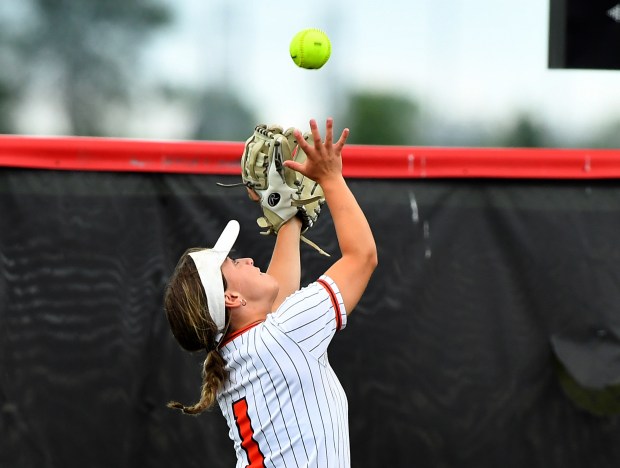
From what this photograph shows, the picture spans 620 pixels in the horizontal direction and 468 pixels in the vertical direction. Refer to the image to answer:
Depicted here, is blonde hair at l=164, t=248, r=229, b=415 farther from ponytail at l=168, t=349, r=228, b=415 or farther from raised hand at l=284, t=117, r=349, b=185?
raised hand at l=284, t=117, r=349, b=185

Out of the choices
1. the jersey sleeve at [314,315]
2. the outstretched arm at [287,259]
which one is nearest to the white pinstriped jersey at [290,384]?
the jersey sleeve at [314,315]

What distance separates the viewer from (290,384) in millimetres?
2355

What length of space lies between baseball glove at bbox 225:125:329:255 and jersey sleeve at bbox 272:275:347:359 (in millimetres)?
414

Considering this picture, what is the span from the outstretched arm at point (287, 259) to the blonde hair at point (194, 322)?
42 centimetres

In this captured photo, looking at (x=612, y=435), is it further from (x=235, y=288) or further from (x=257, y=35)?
(x=257, y=35)

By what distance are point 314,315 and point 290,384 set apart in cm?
19

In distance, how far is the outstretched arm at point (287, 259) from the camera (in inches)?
112

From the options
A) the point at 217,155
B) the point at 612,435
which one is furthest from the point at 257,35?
the point at 612,435

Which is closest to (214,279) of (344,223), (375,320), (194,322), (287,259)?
(194,322)

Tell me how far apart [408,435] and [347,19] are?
7.79 ft

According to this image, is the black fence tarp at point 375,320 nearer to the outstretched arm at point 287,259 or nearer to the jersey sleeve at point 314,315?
the outstretched arm at point 287,259

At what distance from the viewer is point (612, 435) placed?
3572 mm

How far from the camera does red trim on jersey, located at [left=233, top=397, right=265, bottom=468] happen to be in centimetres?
241

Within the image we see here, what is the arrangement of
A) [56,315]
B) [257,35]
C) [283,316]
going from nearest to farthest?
[283,316], [56,315], [257,35]
